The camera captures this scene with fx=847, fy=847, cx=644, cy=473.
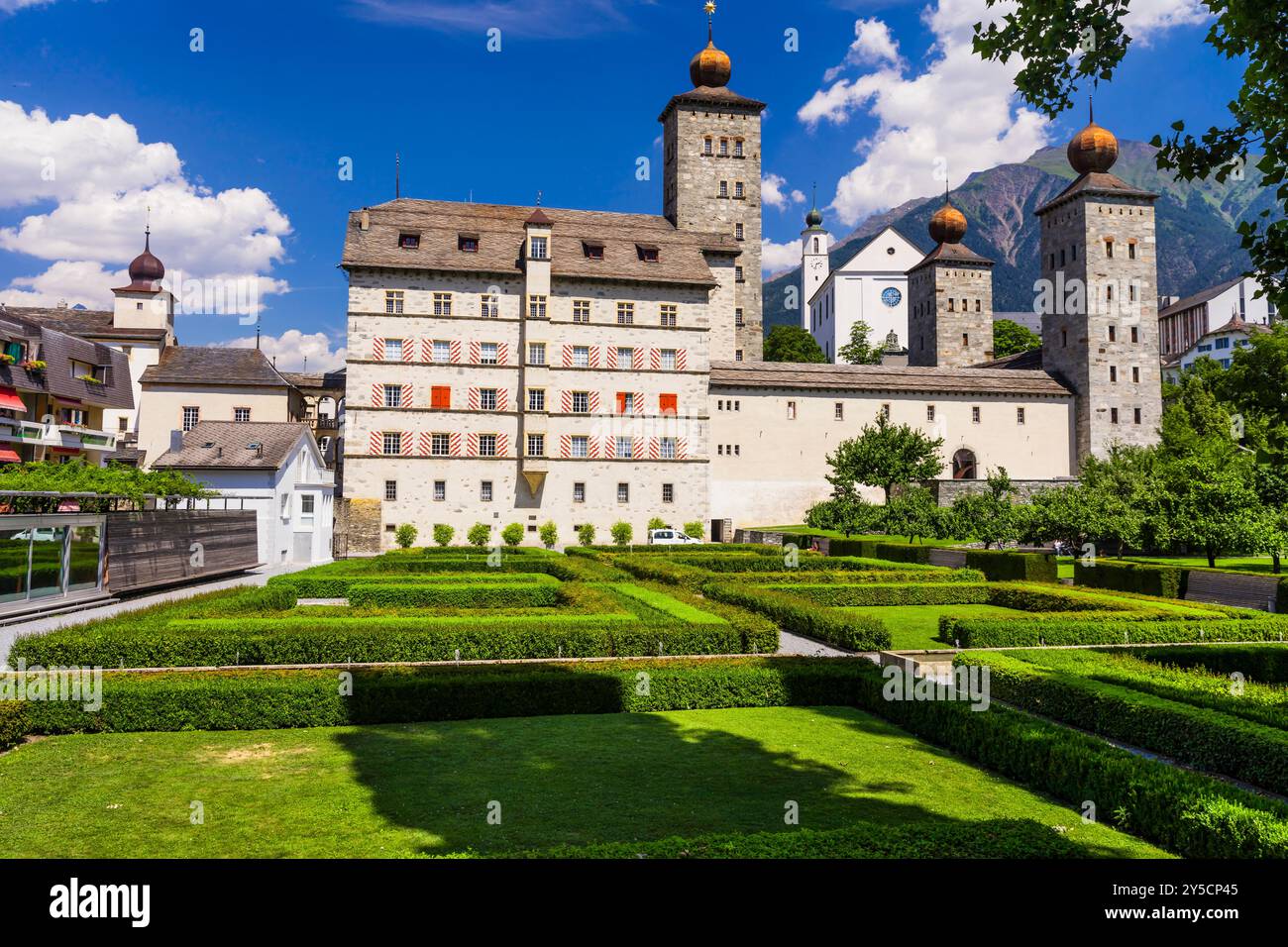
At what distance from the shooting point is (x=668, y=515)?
5131 cm

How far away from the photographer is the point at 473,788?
9.20 m

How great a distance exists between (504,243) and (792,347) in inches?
1585

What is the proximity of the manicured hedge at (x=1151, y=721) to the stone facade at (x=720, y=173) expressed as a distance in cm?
4869

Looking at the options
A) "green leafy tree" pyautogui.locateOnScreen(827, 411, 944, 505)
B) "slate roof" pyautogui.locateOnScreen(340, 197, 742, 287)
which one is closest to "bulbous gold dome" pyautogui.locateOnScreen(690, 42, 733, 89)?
"slate roof" pyautogui.locateOnScreen(340, 197, 742, 287)

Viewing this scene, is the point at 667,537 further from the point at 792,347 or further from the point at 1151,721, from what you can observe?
the point at 792,347

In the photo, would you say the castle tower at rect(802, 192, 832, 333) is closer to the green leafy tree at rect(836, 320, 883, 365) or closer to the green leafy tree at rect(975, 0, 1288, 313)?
the green leafy tree at rect(836, 320, 883, 365)

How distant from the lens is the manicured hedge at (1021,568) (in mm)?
29172

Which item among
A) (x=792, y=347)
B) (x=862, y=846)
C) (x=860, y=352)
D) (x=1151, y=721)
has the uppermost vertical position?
(x=860, y=352)

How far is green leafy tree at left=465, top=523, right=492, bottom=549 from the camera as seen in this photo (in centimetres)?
4797

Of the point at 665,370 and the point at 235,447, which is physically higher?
the point at 665,370

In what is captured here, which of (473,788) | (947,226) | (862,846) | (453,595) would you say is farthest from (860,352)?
(862,846)

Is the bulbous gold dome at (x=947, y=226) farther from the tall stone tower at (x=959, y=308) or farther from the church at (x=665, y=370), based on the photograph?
the church at (x=665, y=370)
